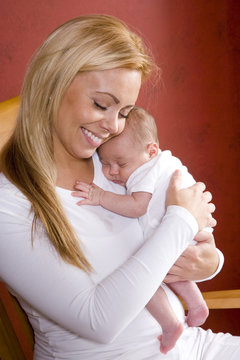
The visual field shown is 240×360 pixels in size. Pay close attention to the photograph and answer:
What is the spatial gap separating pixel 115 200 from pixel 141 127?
26 cm

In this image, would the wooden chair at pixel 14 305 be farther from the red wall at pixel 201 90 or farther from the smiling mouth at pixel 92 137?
the red wall at pixel 201 90

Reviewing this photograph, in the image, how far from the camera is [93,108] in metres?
1.31

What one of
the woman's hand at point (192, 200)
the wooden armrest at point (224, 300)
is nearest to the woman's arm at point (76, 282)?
the woman's hand at point (192, 200)

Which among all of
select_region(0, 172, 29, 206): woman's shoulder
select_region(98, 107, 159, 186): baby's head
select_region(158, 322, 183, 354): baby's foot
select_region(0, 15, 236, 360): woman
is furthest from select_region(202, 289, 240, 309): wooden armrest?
select_region(0, 172, 29, 206): woman's shoulder

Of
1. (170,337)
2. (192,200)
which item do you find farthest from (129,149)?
(170,337)

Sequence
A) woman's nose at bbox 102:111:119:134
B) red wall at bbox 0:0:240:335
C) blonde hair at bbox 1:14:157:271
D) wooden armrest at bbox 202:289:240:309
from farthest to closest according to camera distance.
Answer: red wall at bbox 0:0:240:335, wooden armrest at bbox 202:289:240:309, woman's nose at bbox 102:111:119:134, blonde hair at bbox 1:14:157:271

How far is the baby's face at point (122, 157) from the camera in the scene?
60.2 inches

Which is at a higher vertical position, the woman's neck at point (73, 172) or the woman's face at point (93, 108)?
the woman's face at point (93, 108)

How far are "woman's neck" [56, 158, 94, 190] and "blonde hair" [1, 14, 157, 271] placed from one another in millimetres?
69

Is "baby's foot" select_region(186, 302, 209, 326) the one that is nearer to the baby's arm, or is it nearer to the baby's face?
the baby's arm

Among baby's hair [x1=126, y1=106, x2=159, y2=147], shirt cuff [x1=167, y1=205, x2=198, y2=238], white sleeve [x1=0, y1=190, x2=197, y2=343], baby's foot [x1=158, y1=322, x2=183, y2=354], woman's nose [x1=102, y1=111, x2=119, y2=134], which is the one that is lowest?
baby's foot [x1=158, y1=322, x2=183, y2=354]

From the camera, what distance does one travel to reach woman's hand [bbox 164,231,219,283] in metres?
1.41

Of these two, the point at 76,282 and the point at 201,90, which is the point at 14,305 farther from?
the point at 201,90

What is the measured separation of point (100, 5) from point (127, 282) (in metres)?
1.40
